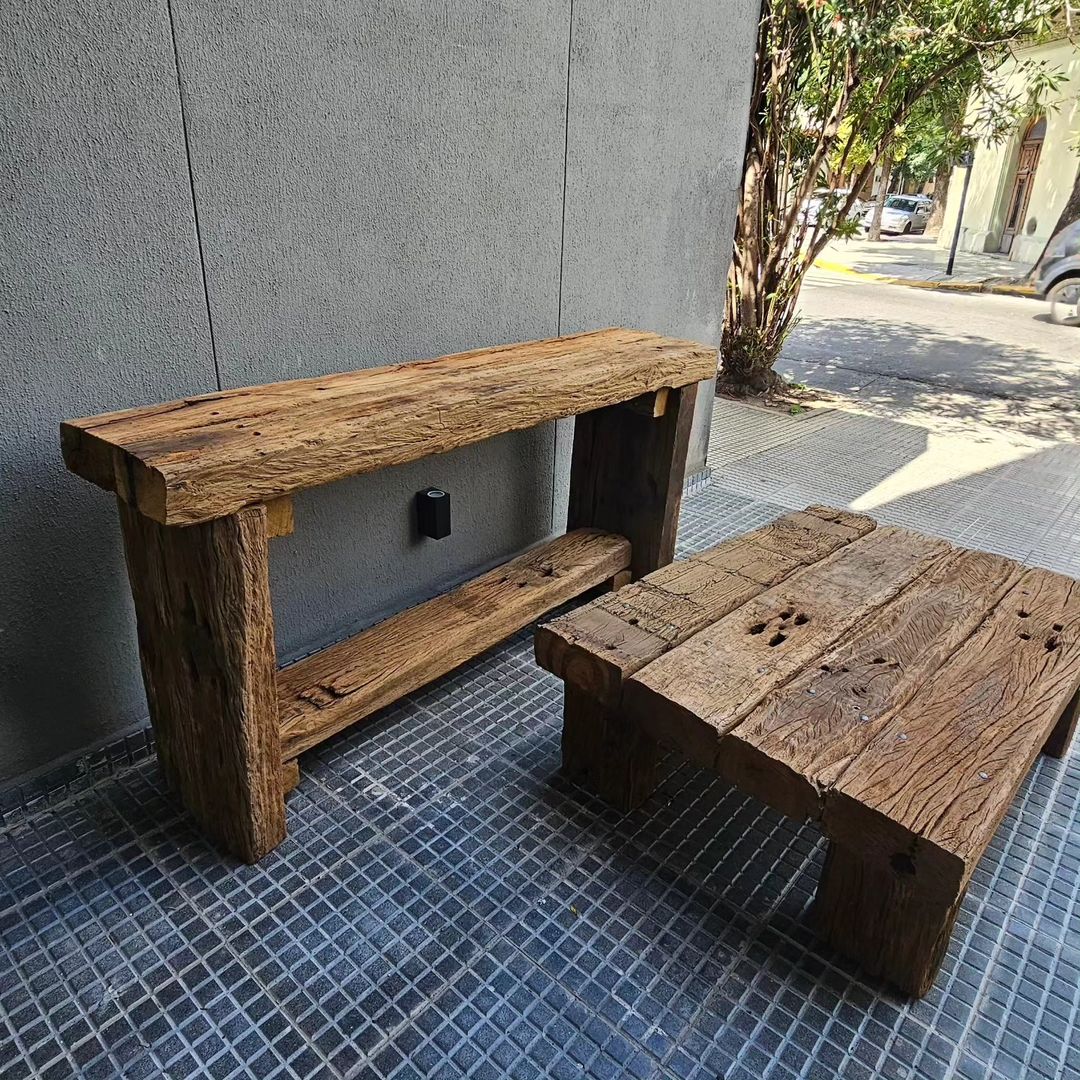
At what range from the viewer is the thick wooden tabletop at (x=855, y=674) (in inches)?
60.7

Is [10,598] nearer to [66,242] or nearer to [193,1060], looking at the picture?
[66,242]

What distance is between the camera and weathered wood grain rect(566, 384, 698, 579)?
9.49 feet

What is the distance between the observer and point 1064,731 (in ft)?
7.81

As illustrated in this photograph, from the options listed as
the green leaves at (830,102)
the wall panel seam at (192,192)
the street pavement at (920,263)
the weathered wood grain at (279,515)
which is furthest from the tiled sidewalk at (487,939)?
the street pavement at (920,263)

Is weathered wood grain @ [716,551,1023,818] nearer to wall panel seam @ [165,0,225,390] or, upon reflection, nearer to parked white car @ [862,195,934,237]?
wall panel seam @ [165,0,225,390]

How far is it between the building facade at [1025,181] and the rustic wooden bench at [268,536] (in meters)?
16.6

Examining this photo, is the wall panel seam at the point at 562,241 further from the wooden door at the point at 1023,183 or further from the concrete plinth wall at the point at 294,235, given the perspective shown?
the wooden door at the point at 1023,183

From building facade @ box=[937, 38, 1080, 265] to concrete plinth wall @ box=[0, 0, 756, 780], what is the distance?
15844 mm

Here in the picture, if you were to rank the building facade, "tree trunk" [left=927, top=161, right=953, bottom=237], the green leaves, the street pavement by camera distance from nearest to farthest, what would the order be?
1. the green leaves
2. the street pavement
3. the building facade
4. "tree trunk" [left=927, top=161, right=953, bottom=237]

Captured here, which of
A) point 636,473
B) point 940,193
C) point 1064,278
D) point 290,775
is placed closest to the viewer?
point 290,775

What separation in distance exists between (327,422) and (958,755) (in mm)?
1465

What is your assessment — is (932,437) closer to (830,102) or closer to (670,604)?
(830,102)

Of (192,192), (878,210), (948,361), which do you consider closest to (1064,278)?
(948,361)

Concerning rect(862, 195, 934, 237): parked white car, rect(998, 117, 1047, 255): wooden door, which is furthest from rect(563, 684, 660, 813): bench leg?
rect(862, 195, 934, 237): parked white car
